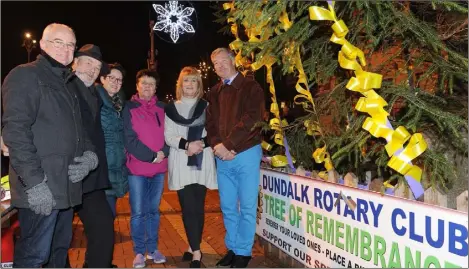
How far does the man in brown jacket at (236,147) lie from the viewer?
445 cm

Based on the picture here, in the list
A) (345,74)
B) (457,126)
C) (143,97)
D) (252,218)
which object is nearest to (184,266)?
(252,218)

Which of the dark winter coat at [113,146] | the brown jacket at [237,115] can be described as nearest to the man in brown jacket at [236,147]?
the brown jacket at [237,115]

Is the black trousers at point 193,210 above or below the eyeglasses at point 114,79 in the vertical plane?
below

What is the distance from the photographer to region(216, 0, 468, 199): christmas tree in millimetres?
2732

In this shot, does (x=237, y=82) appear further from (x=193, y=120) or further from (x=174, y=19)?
(x=174, y=19)

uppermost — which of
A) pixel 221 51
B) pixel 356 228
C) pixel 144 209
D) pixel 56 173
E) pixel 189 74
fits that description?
pixel 221 51

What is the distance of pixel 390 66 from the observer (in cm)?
336

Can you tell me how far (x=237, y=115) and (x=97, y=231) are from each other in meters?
1.70

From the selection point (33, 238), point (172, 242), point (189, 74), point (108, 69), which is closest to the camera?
point (33, 238)

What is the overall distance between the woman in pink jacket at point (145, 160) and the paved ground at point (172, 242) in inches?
11.2

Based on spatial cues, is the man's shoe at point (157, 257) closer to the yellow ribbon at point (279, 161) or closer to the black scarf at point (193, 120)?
the black scarf at point (193, 120)

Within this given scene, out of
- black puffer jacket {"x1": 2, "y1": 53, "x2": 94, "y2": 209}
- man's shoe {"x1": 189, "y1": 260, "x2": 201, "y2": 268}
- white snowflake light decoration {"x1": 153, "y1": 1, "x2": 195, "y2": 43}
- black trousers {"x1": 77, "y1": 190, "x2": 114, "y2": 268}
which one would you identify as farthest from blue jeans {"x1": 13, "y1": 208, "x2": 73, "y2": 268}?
white snowflake light decoration {"x1": 153, "y1": 1, "x2": 195, "y2": 43}

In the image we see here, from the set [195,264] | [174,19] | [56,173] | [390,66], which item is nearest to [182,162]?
[195,264]

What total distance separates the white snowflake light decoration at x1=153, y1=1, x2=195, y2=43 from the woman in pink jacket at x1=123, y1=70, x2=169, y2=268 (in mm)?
8208
